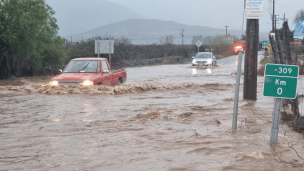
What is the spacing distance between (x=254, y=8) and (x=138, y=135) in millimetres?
5248

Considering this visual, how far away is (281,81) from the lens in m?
5.81

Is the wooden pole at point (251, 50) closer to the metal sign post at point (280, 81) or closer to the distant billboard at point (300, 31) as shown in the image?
the metal sign post at point (280, 81)

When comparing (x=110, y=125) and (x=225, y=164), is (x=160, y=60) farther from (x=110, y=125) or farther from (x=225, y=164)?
(x=225, y=164)

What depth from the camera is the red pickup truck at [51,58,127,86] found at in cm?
1377

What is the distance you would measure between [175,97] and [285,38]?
451 cm

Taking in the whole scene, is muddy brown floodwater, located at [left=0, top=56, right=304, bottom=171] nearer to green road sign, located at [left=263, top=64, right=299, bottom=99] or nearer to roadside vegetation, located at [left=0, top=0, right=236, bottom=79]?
green road sign, located at [left=263, top=64, right=299, bottom=99]

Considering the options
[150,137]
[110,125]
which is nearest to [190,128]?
[150,137]

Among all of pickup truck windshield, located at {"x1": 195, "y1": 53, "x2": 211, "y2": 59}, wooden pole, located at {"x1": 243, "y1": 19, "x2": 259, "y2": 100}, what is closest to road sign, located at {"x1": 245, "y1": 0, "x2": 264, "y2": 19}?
wooden pole, located at {"x1": 243, "y1": 19, "x2": 259, "y2": 100}

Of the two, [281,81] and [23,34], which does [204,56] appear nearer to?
[23,34]

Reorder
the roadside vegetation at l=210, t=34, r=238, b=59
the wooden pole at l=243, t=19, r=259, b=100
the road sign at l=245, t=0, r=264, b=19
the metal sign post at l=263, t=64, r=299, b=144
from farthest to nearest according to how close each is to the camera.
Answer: the roadside vegetation at l=210, t=34, r=238, b=59
the wooden pole at l=243, t=19, r=259, b=100
the road sign at l=245, t=0, r=264, b=19
the metal sign post at l=263, t=64, r=299, b=144

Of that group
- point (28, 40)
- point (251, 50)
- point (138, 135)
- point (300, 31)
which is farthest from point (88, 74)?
point (28, 40)

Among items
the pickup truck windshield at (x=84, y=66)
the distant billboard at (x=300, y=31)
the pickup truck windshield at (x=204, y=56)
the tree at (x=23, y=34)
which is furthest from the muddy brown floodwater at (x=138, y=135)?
the pickup truck windshield at (x=204, y=56)

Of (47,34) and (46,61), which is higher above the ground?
(47,34)

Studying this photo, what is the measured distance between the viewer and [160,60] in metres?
48.7
